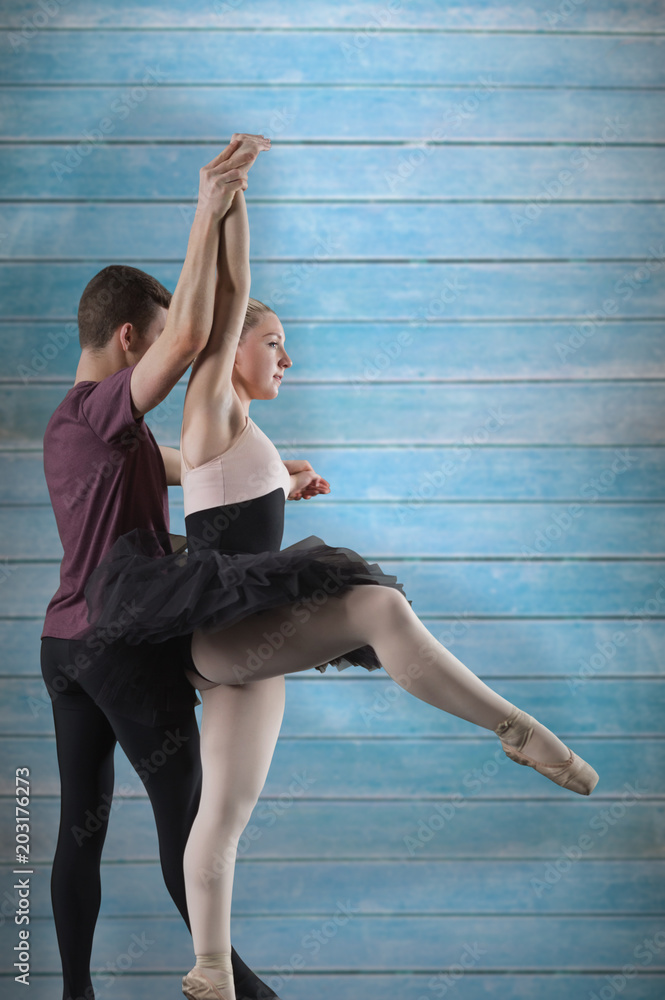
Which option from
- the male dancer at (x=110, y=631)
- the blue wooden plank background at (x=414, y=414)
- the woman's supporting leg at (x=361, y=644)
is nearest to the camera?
the woman's supporting leg at (x=361, y=644)

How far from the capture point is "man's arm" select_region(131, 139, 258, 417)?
4.17ft

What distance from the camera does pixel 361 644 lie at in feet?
4.28

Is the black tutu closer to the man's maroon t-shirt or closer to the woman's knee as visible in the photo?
the woman's knee

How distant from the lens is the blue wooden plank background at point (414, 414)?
1995mm

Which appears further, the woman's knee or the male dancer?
the male dancer

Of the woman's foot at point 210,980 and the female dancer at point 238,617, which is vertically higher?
the female dancer at point 238,617

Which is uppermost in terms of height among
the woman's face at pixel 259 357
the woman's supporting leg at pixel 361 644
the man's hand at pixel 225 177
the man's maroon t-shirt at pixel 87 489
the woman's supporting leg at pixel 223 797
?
the man's hand at pixel 225 177

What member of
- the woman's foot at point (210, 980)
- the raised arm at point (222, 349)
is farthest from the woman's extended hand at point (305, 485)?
the woman's foot at point (210, 980)

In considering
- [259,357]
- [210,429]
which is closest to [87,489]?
[210,429]

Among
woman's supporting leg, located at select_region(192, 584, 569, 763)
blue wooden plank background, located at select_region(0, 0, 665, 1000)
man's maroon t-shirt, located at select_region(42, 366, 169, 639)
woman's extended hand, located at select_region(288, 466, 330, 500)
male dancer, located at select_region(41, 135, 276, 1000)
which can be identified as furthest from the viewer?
blue wooden plank background, located at select_region(0, 0, 665, 1000)

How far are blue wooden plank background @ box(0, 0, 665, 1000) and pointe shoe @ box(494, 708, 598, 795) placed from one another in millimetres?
695

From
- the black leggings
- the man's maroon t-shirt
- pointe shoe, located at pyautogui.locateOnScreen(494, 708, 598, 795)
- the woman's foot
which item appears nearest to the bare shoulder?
the man's maroon t-shirt

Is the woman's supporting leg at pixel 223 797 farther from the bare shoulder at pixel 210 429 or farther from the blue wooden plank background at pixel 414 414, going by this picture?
the blue wooden plank background at pixel 414 414

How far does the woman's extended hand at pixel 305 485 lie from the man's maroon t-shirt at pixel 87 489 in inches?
10.6
